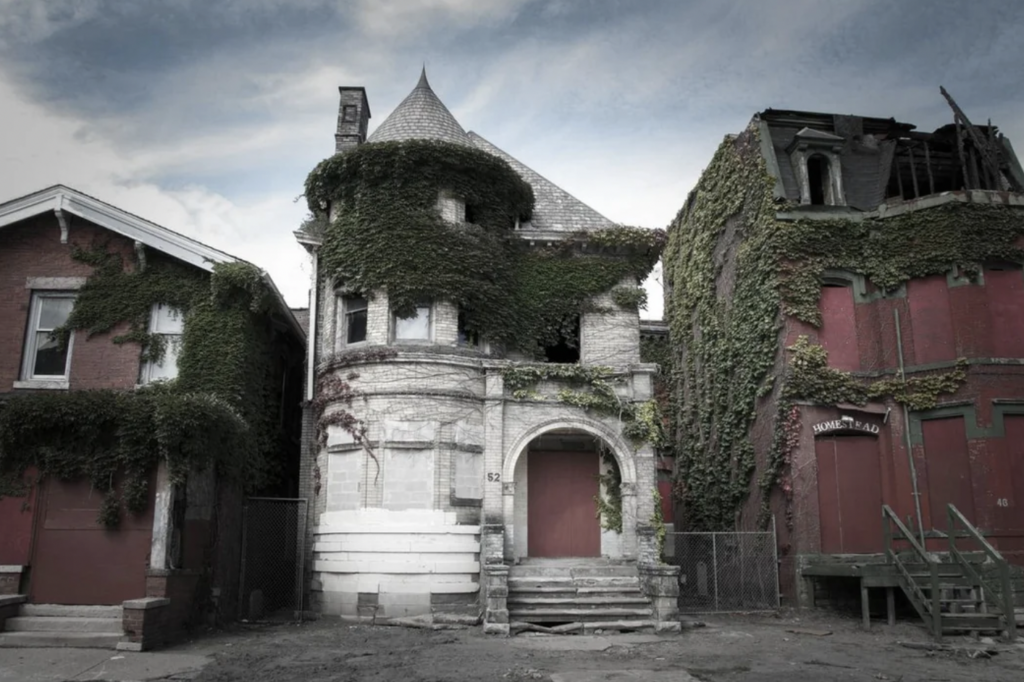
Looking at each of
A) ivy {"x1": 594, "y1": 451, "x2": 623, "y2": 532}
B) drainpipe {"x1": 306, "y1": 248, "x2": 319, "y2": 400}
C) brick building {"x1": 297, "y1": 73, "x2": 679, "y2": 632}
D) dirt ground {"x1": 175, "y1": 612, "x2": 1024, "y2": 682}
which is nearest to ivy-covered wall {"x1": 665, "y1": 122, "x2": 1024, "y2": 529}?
brick building {"x1": 297, "y1": 73, "x2": 679, "y2": 632}

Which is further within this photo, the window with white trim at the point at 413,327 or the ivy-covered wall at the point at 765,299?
the ivy-covered wall at the point at 765,299

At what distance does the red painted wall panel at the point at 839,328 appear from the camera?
66.3 feet

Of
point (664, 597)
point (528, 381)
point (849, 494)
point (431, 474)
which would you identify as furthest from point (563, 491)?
point (849, 494)

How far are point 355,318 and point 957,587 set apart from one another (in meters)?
13.7

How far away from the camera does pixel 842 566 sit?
17.7 metres

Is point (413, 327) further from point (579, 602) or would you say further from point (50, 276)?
point (50, 276)

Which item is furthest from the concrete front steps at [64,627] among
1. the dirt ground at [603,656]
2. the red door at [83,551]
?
the dirt ground at [603,656]

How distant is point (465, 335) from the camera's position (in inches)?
787

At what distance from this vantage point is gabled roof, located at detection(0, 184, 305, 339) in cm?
1867

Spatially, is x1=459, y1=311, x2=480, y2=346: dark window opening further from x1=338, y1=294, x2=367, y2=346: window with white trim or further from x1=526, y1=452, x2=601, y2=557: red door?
x1=526, y1=452, x2=601, y2=557: red door

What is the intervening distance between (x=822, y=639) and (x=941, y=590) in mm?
2664

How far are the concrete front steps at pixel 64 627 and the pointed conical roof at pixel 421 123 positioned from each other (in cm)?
1209

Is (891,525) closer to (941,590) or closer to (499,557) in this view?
(941,590)

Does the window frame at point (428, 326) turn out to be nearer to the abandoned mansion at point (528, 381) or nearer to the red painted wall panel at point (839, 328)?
the abandoned mansion at point (528, 381)
